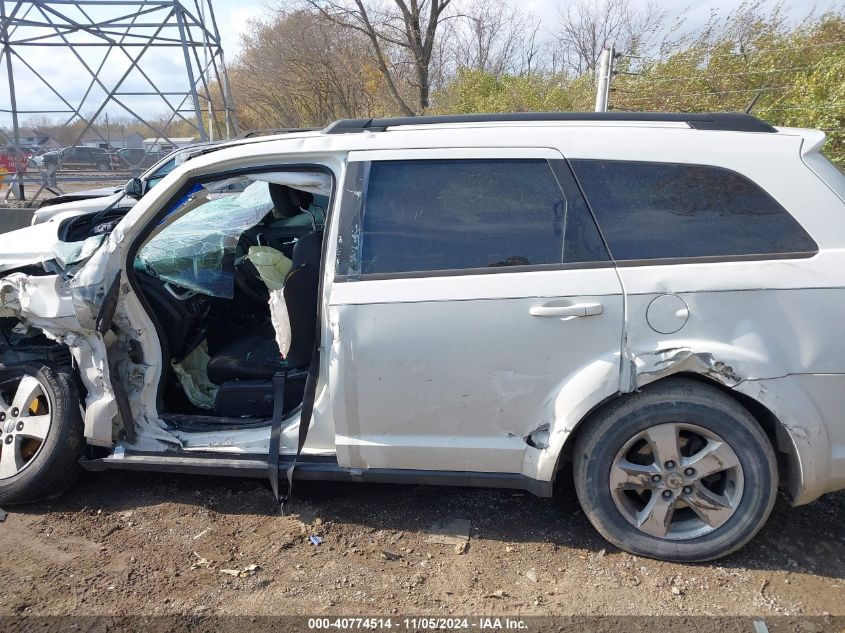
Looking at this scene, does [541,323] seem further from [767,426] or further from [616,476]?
[767,426]

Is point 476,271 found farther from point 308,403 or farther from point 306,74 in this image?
point 306,74

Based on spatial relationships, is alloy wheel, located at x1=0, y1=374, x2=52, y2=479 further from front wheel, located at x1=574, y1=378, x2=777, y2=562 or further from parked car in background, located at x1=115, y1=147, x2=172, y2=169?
parked car in background, located at x1=115, y1=147, x2=172, y2=169

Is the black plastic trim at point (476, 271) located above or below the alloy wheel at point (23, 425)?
above

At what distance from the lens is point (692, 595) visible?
7.89 ft

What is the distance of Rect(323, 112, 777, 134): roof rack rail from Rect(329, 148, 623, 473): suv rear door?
0.24 meters

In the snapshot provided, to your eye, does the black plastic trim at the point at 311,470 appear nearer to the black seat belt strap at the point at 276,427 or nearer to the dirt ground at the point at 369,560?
the black seat belt strap at the point at 276,427

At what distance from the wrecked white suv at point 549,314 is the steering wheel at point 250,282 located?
2.68 ft

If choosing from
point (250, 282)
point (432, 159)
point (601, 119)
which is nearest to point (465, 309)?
point (432, 159)

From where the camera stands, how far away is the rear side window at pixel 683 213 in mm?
2375

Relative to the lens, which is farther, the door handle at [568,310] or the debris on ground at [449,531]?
the debris on ground at [449,531]

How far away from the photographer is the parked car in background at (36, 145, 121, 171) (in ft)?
45.0

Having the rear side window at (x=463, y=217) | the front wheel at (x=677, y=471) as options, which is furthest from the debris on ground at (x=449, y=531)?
the rear side window at (x=463, y=217)

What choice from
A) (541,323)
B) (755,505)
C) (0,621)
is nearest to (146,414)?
(0,621)

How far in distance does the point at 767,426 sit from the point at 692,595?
2.51 ft
